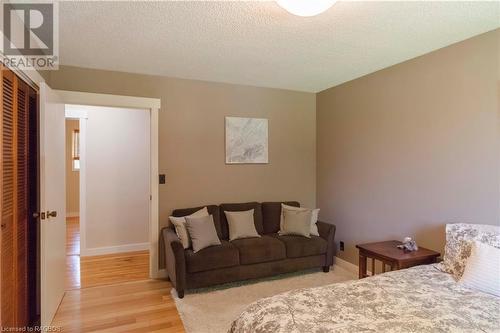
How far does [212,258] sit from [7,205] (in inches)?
71.2

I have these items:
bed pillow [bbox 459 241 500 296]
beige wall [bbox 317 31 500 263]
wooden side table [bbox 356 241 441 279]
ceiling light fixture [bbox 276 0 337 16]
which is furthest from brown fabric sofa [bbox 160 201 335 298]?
ceiling light fixture [bbox 276 0 337 16]

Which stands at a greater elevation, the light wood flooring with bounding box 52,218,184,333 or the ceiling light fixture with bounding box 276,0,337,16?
the ceiling light fixture with bounding box 276,0,337,16

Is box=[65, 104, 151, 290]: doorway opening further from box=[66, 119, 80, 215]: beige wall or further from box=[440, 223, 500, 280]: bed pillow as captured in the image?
box=[440, 223, 500, 280]: bed pillow

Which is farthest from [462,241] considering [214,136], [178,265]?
[214,136]

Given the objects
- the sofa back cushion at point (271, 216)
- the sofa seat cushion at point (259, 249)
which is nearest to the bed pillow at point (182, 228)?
the sofa seat cushion at point (259, 249)

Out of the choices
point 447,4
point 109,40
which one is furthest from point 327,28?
point 109,40

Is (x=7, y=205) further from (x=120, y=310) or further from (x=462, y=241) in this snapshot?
(x=462, y=241)

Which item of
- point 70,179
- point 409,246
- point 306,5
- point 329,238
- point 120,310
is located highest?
point 306,5

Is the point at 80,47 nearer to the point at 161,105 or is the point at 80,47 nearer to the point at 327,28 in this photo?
the point at 161,105

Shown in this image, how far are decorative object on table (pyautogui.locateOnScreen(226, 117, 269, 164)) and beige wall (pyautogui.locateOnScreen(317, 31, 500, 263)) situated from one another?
94cm

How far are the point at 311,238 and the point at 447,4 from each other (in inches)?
104

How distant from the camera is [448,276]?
7.32ft

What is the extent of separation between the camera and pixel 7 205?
201 centimetres

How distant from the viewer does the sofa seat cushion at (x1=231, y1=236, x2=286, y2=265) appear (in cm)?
333
